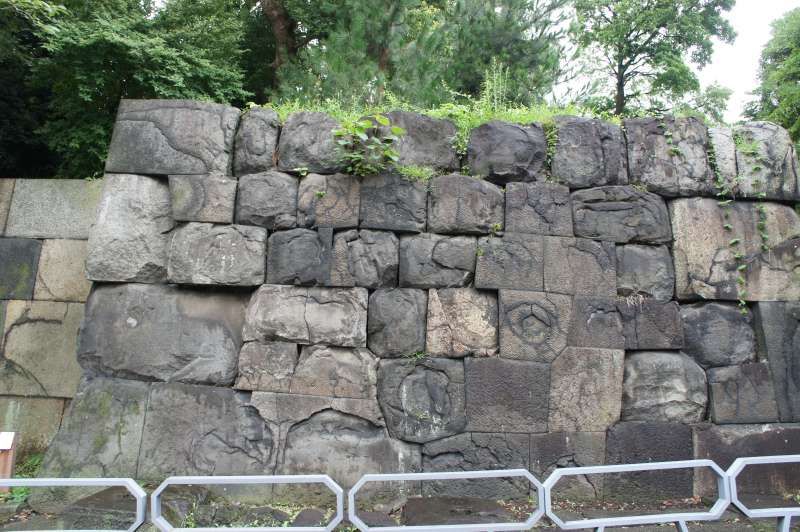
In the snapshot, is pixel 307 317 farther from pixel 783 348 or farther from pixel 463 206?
pixel 783 348

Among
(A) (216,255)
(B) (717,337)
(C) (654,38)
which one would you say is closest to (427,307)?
(A) (216,255)

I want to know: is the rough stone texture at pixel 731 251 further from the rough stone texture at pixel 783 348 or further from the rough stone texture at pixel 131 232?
the rough stone texture at pixel 131 232

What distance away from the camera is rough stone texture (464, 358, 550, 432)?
435 cm

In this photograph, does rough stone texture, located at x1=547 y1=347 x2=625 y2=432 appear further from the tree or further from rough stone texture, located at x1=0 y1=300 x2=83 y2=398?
the tree

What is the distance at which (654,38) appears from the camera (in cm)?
1520

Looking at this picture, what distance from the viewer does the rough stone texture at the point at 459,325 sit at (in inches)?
175

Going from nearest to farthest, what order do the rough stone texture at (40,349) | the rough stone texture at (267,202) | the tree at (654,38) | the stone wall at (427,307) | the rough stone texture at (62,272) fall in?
the stone wall at (427,307)
the rough stone texture at (267,202)
the rough stone texture at (40,349)
the rough stone texture at (62,272)
the tree at (654,38)

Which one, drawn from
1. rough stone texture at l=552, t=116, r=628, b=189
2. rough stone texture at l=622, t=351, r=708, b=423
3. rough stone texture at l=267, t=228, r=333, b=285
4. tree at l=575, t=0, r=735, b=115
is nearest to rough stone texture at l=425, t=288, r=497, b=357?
rough stone texture at l=267, t=228, r=333, b=285

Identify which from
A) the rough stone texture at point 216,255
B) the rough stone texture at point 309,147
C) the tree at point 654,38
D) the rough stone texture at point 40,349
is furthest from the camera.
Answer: the tree at point 654,38

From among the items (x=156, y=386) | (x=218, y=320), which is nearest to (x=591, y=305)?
(x=218, y=320)

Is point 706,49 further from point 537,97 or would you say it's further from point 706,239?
point 706,239

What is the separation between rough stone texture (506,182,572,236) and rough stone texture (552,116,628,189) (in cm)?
18

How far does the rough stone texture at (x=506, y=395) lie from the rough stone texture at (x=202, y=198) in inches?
93.7

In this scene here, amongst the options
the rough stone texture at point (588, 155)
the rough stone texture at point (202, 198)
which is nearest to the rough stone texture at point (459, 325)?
the rough stone texture at point (588, 155)
